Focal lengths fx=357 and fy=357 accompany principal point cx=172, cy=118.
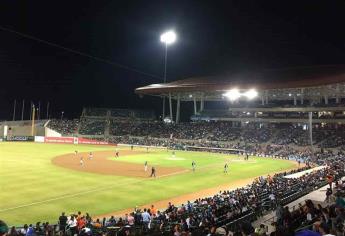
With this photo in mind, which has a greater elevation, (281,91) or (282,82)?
(282,82)

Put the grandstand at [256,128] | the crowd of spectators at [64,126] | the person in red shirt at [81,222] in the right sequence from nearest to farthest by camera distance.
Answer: the person in red shirt at [81,222], the grandstand at [256,128], the crowd of spectators at [64,126]

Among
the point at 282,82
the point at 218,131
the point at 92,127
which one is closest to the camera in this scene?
the point at 282,82

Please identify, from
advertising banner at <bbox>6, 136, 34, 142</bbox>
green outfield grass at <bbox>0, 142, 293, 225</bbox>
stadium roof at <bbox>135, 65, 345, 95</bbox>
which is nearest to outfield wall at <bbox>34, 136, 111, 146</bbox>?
advertising banner at <bbox>6, 136, 34, 142</bbox>

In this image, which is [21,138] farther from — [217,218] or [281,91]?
[217,218]

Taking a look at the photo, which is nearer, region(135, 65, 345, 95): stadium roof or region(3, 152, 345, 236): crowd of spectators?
region(3, 152, 345, 236): crowd of spectators

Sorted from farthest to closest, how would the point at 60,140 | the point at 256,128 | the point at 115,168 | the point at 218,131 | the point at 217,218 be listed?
the point at 60,140 < the point at 218,131 < the point at 256,128 < the point at 115,168 < the point at 217,218

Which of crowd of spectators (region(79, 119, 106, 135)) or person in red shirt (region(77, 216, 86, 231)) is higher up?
crowd of spectators (region(79, 119, 106, 135))

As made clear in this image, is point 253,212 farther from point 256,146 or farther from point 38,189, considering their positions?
point 256,146

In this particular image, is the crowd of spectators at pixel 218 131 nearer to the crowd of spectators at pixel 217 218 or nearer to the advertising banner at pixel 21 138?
the advertising banner at pixel 21 138

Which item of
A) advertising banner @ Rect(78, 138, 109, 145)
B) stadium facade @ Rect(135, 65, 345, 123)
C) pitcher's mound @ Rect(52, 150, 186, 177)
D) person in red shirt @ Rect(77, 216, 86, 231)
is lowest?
person in red shirt @ Rect(77, 216, 86, 231)

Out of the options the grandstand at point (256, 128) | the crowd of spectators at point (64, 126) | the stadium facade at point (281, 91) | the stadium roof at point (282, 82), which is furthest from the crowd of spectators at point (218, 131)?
the stadium roof at point (282, 82)

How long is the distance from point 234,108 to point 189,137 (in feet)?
44.8

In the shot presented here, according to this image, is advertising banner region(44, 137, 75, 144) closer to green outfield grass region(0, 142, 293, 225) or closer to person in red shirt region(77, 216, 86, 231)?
green outfield grass region(0, 142, 293, 225)

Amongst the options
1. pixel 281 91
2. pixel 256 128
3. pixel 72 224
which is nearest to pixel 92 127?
pixel 256 128
